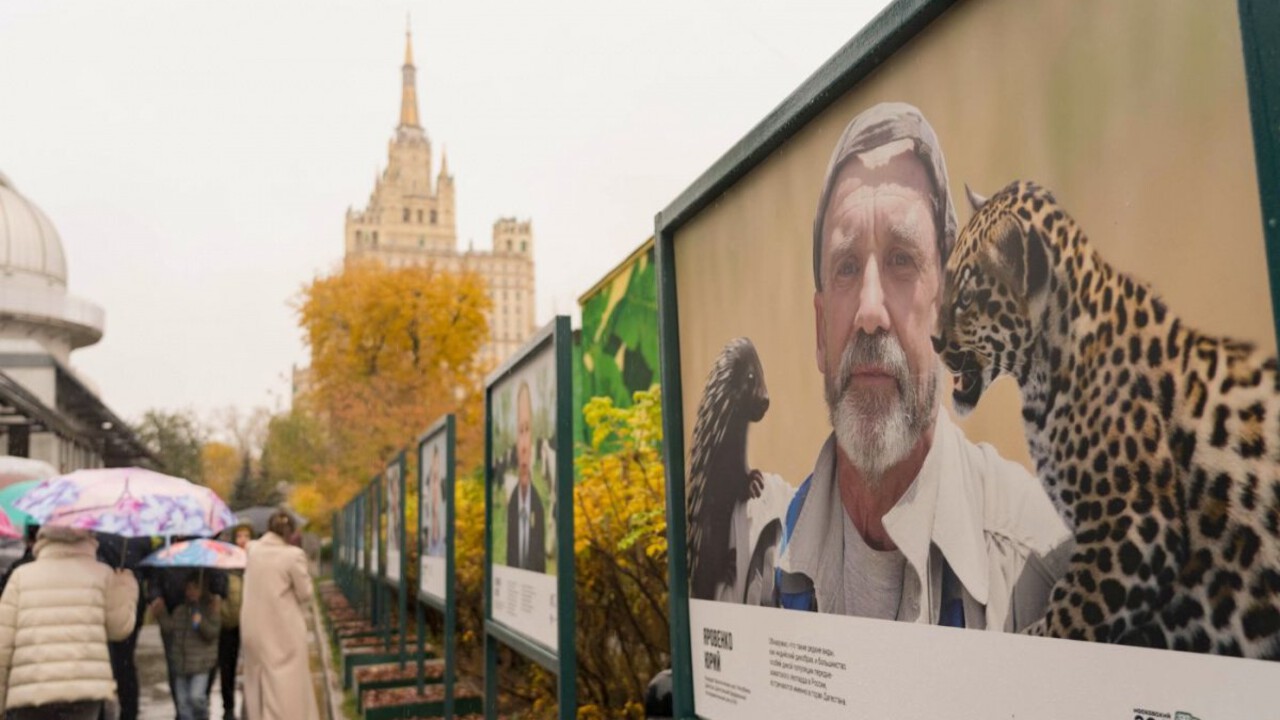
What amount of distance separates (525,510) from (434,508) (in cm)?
422

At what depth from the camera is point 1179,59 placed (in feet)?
5.23

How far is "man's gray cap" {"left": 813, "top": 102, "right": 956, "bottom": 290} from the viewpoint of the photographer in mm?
2186

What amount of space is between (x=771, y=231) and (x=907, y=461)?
0.83 meters

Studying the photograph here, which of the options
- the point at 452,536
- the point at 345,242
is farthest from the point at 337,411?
the point at 345,242

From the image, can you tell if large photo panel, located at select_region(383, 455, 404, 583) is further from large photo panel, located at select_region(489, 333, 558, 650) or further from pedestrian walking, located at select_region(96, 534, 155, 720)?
large photo panel, located at select_region(489, 333, 558, 650)

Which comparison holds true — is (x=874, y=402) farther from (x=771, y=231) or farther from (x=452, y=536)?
(x=452, y=536)

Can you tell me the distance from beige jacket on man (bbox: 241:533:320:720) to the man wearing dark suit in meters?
3.25

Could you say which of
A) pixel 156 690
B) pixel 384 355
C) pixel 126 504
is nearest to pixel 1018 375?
pixel 126 504

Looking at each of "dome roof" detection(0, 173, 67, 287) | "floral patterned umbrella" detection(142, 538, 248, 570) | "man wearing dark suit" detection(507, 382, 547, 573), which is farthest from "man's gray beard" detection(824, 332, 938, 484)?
"dome roof" detection(0, 173, 67, 287)

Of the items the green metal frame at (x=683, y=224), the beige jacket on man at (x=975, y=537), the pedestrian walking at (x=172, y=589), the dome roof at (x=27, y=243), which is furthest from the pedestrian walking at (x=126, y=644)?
the dome roof at (x=27, y=243)

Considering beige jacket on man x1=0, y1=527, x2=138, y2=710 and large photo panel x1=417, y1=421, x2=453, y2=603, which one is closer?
beige jacket on man x1=0, y1=527, x2=138, y2=710

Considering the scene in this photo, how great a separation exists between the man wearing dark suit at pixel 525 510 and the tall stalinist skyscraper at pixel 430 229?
138 meters

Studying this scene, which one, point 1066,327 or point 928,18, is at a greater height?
point 928,18

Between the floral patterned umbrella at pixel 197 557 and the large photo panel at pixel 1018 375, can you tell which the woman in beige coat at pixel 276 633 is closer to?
the floral patterned umbrella at pixel 197 557
